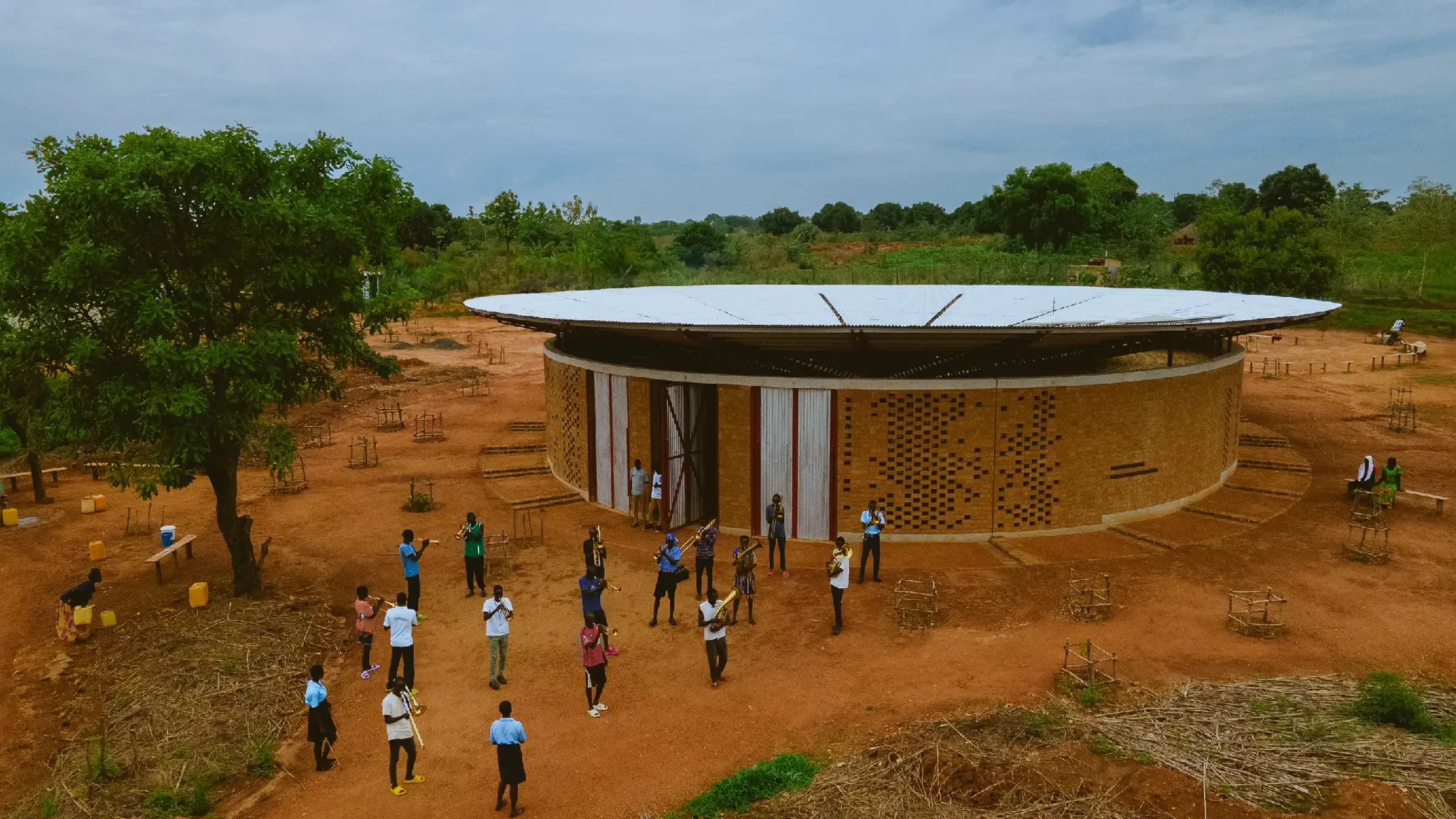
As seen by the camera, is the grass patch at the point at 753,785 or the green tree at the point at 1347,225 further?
the green tree at the point at 1347,225

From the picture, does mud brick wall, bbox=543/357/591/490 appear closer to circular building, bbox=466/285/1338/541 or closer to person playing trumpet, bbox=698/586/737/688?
circular building, bbox=466/285/1338/541

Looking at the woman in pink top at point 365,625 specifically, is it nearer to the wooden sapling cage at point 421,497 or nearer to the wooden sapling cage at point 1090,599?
the wooden sapling cage at point 421,497

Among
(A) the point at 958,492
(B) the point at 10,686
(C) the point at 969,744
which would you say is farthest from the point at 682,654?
(B) the point at 10,686

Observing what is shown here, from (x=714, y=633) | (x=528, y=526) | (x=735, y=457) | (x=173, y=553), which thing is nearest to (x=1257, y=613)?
(x=714, y=633)

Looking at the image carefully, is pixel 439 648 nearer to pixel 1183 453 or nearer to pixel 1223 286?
pixel 1183 453

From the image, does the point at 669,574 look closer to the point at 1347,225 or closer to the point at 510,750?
the point at 510,750

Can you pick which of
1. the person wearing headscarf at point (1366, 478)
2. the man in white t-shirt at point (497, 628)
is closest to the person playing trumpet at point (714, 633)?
the man in white t-shirt at point (497, 628)
